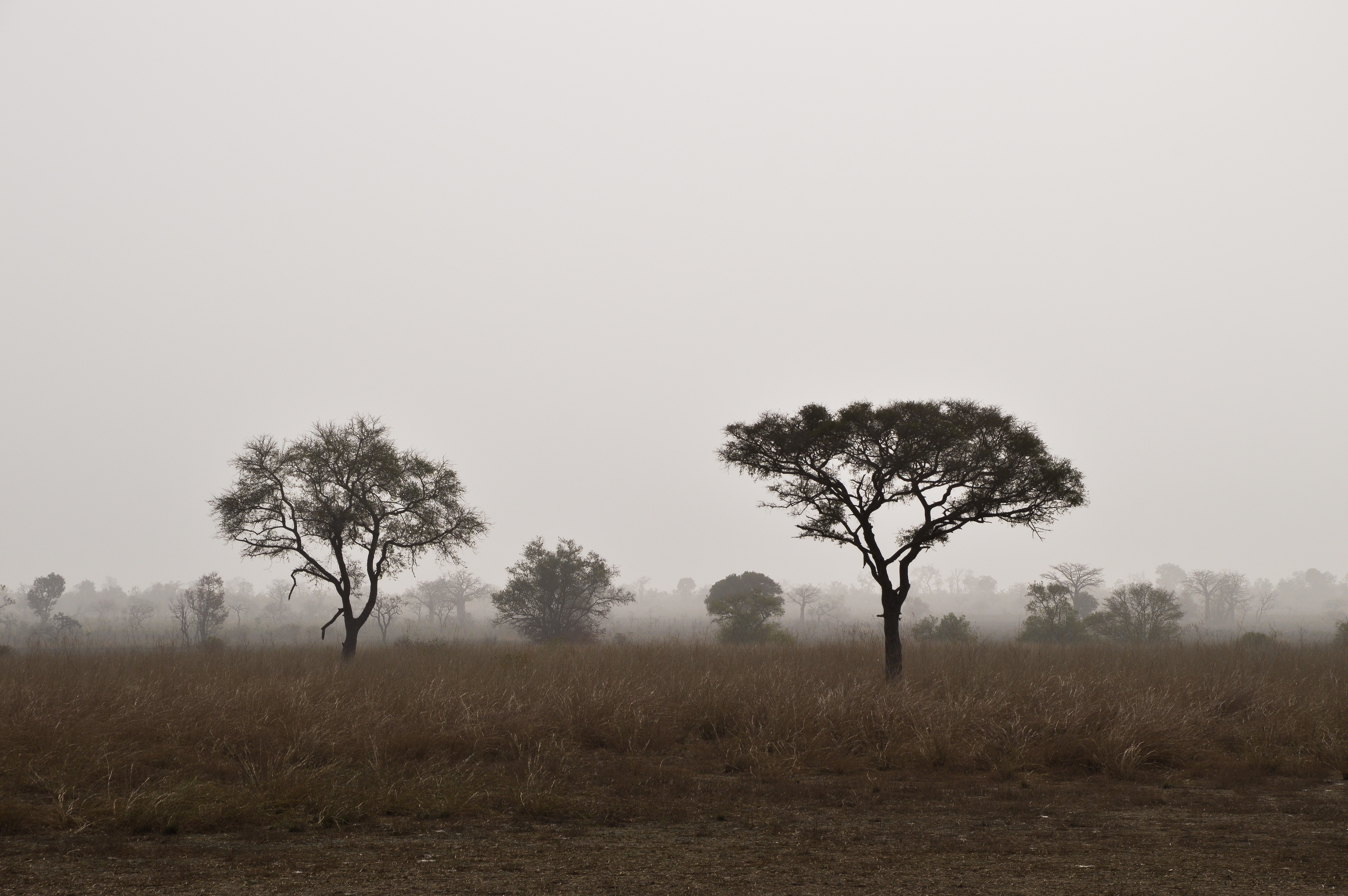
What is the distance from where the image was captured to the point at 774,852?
7180 mm

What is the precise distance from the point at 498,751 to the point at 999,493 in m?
12.0

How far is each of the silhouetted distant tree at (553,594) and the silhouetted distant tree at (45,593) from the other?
5765 centimetres

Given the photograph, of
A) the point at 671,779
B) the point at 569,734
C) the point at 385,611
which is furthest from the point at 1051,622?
the point at 385,611

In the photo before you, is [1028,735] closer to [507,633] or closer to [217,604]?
[217,604]

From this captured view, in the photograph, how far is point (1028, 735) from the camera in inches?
463

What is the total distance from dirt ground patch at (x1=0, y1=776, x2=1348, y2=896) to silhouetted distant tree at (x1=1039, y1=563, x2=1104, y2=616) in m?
36.5

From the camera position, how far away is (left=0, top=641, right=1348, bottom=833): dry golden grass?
8688 millimetres

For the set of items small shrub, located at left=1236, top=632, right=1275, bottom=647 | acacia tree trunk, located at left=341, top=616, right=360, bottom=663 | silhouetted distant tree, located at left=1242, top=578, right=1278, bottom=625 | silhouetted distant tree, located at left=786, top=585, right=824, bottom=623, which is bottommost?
silhouetted distant tree, located at left=1242, top=578, right=1278, bottom=625

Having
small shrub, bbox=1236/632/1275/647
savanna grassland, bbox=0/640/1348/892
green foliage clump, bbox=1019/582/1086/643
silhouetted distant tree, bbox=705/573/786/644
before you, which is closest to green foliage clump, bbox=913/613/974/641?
green foliage clump, bbox=1019/582/1086/643

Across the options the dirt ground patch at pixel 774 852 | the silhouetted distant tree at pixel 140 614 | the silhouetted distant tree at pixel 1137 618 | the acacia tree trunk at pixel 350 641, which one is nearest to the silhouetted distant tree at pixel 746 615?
the silhouetted distant tree at pixel 1137 618

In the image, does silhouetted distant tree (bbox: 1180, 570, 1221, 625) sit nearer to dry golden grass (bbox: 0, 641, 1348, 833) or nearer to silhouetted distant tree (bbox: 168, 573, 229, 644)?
dry golden grass (bbox: 0, 641, 1348, 833)

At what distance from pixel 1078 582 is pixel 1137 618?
47.3 feet

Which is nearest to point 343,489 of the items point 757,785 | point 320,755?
point 320,755

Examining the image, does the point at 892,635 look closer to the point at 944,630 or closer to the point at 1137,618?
the point at 944,630
